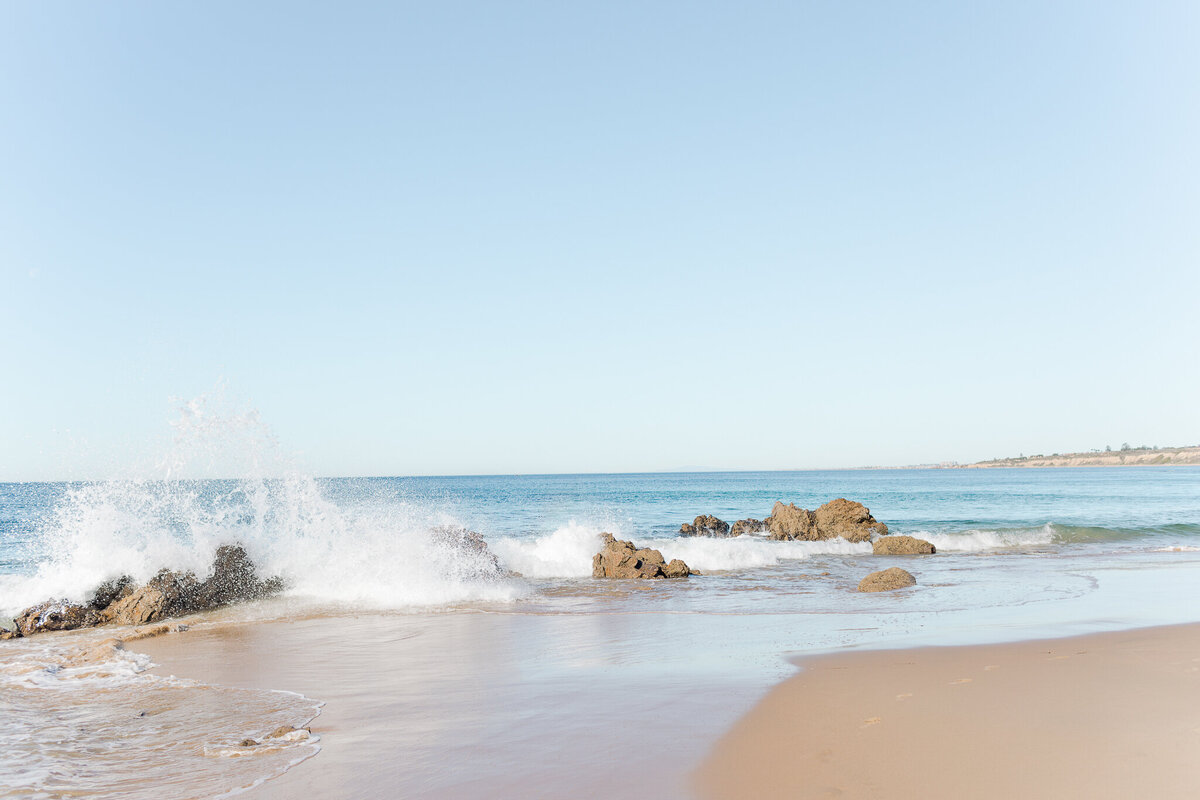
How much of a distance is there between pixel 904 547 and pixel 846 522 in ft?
9.20

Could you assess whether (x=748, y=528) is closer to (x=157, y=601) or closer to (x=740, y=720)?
(x=157, y=601)

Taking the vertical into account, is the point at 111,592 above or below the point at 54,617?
above

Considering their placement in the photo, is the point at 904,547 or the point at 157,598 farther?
the point at 904,547

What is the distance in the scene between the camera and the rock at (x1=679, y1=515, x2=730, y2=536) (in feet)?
90.8

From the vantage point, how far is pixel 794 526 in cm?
2316

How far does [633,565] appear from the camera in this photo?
15.8 metres

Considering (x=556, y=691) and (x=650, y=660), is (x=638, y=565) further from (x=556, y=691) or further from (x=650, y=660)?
(x=556, y=691)

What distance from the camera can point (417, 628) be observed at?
1002 centimetres

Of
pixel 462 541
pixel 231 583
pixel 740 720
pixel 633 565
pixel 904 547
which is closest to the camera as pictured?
pixel 740 720

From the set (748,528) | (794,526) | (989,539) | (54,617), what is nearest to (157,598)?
(54,617)

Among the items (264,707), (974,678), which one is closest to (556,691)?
(264,707)

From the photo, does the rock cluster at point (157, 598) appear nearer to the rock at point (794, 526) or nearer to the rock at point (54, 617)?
the rock at point (54, 617)

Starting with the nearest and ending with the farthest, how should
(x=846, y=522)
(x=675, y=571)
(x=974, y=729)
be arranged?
(x=974, y=729)
(x=675, y=571)
(x=846, y=522)

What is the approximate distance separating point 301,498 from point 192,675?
8303 millimetres
